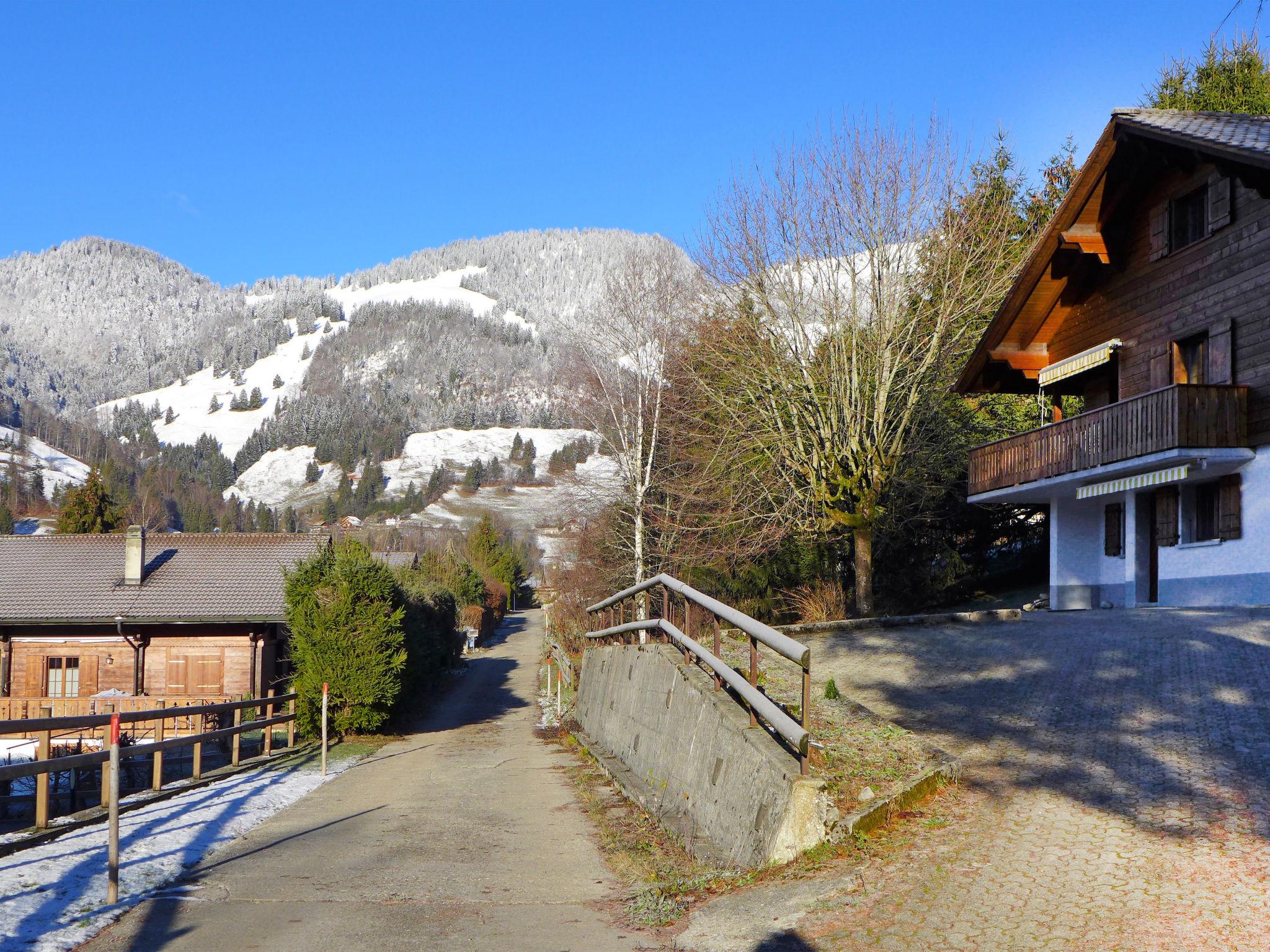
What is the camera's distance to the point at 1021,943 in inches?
186

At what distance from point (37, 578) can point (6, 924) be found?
30.2 m

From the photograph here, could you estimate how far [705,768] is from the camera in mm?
8289

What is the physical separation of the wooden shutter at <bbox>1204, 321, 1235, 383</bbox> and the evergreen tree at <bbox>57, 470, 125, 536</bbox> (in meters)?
57.2

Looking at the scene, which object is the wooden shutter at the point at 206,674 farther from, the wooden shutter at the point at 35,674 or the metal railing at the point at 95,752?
the metal railing at the point at 95,752

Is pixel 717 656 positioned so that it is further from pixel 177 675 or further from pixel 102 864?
pixel 177 675

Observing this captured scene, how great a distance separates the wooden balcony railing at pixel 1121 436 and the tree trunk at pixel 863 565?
10.6ft

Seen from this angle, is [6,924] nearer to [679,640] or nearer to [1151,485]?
[679,640]

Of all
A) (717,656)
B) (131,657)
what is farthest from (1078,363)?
(131,657)

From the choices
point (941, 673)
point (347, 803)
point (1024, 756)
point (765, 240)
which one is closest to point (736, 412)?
point (765, 240)

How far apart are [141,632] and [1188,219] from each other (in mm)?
27894

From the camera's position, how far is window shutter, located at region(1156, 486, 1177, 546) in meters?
21.5

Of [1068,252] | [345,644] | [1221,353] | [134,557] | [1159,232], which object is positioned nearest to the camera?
[1221,353]

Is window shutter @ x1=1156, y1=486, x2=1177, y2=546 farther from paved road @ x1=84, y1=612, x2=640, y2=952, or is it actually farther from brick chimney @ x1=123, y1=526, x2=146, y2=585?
brick chimney @ x1=123, y1=526, x2=146, y2=585

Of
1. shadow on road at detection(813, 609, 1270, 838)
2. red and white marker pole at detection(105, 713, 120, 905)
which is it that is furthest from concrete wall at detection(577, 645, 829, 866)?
red and white marker pole at detection(105, 713, 120, 905)
